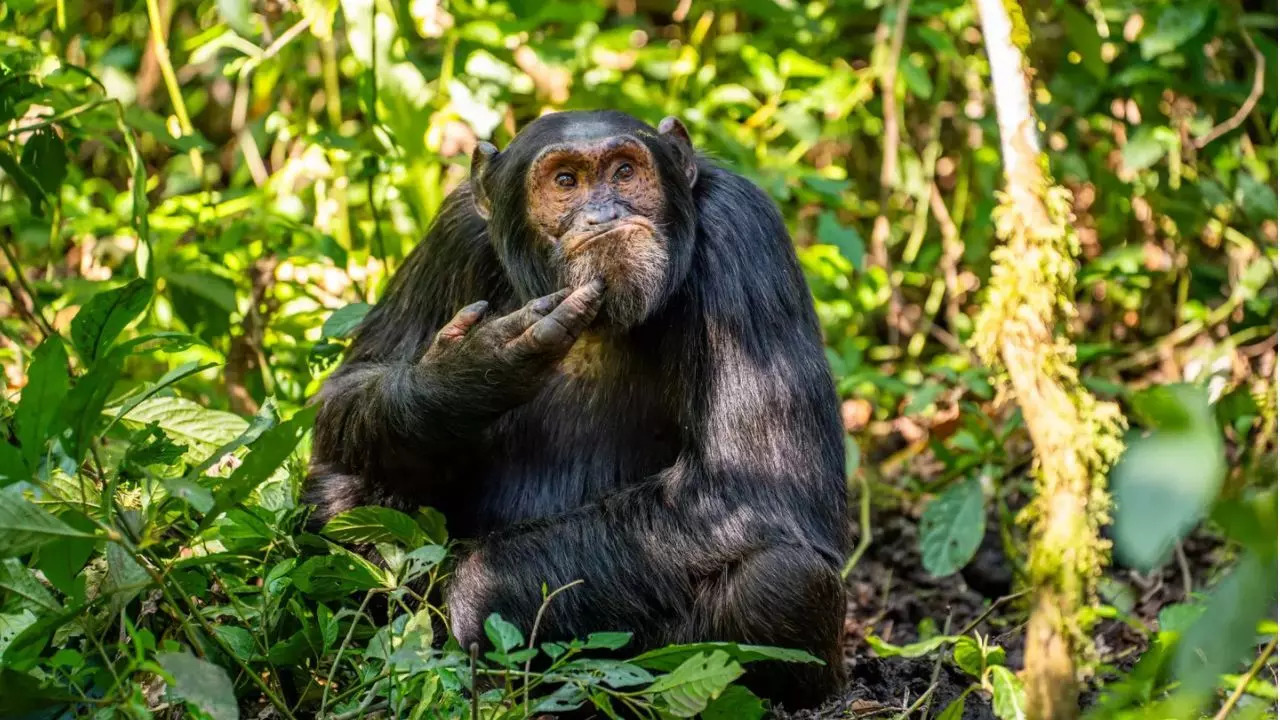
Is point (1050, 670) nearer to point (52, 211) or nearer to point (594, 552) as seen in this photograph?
point (594, 552)

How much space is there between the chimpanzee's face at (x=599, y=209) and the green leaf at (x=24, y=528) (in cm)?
214

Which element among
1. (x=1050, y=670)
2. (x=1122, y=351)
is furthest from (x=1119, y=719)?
(x=1122, y=351)

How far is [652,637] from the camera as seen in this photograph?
5.11 m

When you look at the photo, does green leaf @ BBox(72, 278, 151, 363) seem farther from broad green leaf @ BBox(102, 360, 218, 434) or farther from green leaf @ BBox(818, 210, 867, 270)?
green leaf @ BBox(818, 210, 867, 270)

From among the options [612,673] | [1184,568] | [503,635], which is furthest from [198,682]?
[1184,568]

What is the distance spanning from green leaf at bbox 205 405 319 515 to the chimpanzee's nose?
1846 millimetres

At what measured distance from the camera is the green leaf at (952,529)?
6508mm

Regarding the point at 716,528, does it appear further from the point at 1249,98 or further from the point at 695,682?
the point at 1249,98

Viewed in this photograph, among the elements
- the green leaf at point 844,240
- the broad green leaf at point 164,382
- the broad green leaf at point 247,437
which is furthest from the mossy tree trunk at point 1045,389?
the green leaf at point 844,240

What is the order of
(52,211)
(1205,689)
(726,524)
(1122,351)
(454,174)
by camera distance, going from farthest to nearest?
1. (454,174)
2. (1122,351)
3. (52,211)
4. (726,524)
5. (1205,689)

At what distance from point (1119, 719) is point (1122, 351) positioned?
17.5ft

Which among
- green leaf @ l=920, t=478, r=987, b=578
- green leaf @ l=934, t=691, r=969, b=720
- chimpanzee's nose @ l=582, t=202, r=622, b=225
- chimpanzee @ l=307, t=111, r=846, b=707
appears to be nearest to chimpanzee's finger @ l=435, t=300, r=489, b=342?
chimpanzee @ l=307, t=111, r=846, b=707

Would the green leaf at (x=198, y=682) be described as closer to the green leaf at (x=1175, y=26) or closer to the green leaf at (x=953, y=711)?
the green leaf at (x=953, y=711)

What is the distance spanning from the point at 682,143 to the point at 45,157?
8.42 ft
